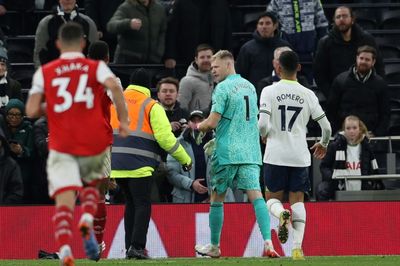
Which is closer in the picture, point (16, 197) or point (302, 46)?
point (16, 197)

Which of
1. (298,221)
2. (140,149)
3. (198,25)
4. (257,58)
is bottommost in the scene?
(298,221)

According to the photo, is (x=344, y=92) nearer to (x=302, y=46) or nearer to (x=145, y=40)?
(x=302, y=46)

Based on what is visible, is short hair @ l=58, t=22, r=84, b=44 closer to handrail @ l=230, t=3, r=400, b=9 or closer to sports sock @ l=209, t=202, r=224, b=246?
sports sock @ l=209, t=202, r=224, b=246

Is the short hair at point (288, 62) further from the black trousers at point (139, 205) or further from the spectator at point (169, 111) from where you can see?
the spectator at point (169, 111)

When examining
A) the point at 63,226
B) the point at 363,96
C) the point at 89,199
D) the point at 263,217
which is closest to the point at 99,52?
the point at 263,217

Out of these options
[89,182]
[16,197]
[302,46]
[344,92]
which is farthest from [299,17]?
[89,182]

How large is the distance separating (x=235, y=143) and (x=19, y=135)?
15.4ft

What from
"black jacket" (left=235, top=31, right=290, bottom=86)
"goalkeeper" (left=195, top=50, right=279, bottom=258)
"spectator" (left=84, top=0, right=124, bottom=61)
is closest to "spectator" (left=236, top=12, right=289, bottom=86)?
"black jacket" (left=235, top=31, right=290, bottom=86)

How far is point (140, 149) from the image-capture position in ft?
51.9

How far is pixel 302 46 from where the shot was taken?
21.0m

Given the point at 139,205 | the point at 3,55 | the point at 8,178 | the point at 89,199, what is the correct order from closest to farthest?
the point at 89,199 → the point at 139,205 → the point at 8,178 → the point at 3,55

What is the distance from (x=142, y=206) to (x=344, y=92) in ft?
15.7

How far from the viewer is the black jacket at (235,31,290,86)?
19875 mm

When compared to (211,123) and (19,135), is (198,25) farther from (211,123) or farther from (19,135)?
(211,123)
